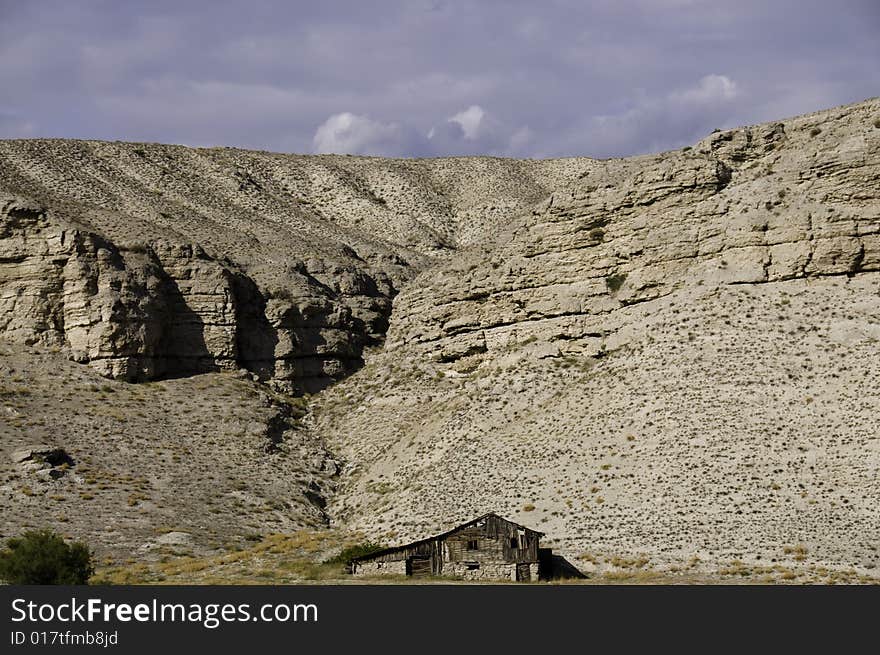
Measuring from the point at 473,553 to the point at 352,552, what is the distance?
5.08 m

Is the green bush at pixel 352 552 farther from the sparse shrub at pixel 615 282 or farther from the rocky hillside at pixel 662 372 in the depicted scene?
the sparse shrub at pixel 615 282

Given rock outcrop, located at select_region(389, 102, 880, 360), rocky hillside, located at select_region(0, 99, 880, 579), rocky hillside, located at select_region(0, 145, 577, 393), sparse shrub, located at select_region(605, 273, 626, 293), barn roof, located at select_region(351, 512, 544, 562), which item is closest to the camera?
barn roof, located at select_region(351, 512, 544, 562)

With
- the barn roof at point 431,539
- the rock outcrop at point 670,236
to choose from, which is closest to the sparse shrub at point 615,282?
the rock outcrop at point 670,236

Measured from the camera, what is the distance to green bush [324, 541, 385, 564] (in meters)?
51.2

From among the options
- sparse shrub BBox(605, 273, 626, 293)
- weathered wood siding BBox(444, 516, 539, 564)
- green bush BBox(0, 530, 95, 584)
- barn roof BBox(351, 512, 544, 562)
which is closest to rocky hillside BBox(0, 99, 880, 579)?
sparse shrub BBox(605, 273, 626, 293)

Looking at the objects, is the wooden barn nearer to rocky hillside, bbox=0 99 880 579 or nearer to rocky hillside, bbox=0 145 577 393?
rocky hillside, bbox=0 99 880 579

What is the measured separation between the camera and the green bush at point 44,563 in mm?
45938

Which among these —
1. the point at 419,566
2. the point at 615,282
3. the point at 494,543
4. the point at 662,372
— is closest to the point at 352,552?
the point at 419,566

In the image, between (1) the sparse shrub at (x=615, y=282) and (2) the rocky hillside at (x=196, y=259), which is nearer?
(1) the sparse shrub at (x=615, y=282)

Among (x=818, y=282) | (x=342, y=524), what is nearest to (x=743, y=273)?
(x=818, y=282)

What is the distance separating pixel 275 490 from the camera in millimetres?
60562

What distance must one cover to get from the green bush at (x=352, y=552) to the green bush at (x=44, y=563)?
8245 mm

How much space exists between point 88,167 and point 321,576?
158ft

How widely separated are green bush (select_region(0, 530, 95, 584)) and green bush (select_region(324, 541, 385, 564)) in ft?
27.1
